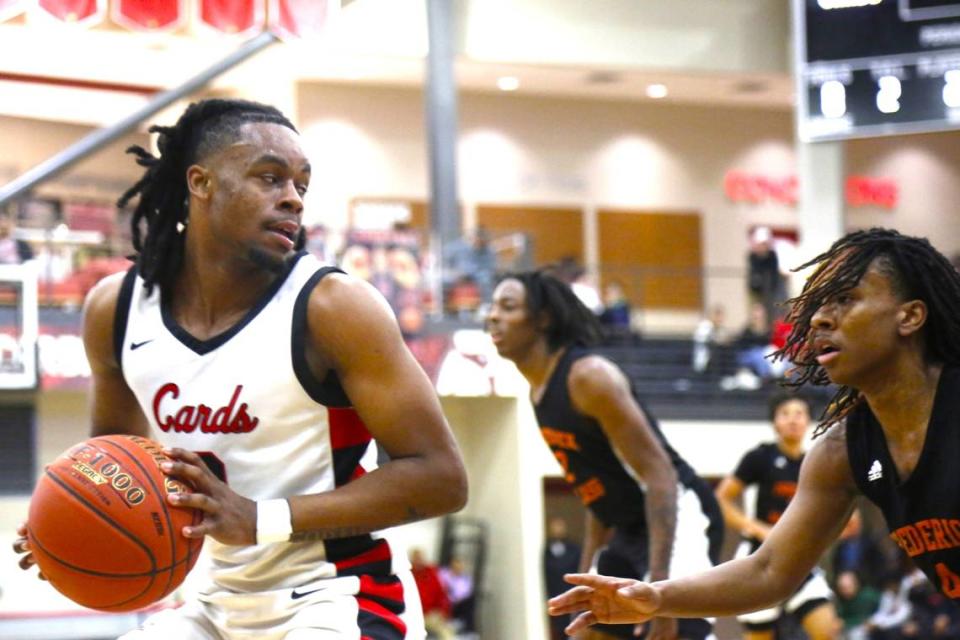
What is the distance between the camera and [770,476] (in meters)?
8.62

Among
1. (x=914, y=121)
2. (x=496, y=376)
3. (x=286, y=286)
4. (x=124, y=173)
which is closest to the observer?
(x=286, y=286)

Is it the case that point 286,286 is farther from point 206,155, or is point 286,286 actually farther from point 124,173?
point 124,173

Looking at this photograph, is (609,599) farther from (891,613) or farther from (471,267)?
(891,613)

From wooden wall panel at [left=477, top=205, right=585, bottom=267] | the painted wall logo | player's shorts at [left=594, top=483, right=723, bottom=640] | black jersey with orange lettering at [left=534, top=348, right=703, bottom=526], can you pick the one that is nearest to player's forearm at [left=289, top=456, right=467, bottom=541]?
the painted wall logo

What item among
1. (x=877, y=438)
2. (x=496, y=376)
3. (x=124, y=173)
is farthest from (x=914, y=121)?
(x=124, y=173)

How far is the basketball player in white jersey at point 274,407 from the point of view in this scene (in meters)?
3.43

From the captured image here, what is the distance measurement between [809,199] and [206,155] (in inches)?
559

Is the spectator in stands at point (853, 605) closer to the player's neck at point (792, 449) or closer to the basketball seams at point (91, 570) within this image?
the player's neck at point (792, 449)

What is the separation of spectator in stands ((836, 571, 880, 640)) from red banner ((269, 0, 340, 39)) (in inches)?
292

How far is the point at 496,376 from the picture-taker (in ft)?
48.6

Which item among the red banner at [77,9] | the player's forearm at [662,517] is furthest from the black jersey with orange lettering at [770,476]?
the red banner at [77,9]

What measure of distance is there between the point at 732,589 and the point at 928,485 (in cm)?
53

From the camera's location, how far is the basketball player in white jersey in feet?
11.2

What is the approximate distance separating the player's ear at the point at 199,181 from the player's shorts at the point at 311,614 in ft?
3.06
